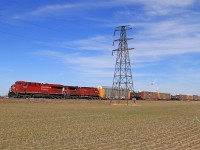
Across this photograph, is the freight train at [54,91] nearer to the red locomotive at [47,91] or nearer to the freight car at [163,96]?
the red locomotive at [47,91]

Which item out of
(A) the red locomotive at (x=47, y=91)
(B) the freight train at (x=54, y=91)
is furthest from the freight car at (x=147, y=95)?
(A) the red locomotive at (x=47, y=91)

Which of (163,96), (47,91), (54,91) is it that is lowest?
(47,91)

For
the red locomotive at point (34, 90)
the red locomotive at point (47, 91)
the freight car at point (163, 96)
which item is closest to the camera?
the red locomotive at point (34, 90)

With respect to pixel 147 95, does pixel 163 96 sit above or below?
above

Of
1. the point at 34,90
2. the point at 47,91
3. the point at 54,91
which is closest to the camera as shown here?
the point at 34,90

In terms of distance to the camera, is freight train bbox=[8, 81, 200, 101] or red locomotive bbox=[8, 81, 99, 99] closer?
red locomotive bbox=[8, 81, 99, 99]

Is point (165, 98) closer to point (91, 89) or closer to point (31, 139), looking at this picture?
point (91, 89)

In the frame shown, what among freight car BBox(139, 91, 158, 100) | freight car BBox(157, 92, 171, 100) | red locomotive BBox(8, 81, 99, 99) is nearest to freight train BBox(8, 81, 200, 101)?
red locomotive BBox(8, 81, 99, 99)

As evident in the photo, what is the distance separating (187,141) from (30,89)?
52945mm

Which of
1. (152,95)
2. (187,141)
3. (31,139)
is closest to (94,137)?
(31,139)

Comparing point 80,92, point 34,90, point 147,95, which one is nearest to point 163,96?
point 147,95

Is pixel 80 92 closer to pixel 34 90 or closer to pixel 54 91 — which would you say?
pixel 54 91

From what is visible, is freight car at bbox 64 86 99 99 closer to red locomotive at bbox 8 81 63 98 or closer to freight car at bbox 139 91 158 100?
red locomotive at bbox 8 81 63 98

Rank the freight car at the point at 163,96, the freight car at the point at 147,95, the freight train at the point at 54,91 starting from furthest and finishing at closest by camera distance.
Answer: the freight car at the point at 163,96 → the freight car at the point at 147,95 → the freight train at the point at 54,91
